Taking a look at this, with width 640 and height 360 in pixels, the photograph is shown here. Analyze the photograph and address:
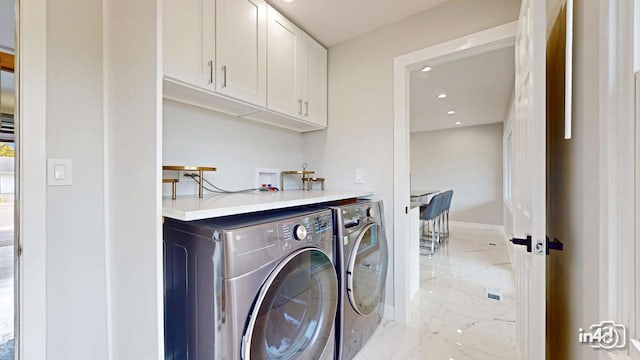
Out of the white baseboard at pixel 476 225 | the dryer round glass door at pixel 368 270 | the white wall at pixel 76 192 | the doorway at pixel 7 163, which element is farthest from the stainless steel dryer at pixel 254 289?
the white baseboard at pixel 476 225

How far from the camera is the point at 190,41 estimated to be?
4.16 ft

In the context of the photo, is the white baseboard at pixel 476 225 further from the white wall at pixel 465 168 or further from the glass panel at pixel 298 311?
the glass panel at pixel 298 311

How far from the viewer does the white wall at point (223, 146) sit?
1.54 metres

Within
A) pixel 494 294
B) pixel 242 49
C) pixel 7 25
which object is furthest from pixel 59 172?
pixel 494 294

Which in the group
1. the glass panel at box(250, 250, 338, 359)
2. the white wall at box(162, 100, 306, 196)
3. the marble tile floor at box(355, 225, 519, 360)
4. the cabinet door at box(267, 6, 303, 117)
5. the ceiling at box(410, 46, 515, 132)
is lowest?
the marble tile floor at box(355, 225, 519, 360)

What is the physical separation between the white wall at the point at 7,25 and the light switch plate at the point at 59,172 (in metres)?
0.49

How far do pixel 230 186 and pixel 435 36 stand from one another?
184 cm

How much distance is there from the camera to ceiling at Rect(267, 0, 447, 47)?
1.73m

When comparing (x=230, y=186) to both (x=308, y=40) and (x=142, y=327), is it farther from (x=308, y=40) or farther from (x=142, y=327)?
(x=308, y=40)

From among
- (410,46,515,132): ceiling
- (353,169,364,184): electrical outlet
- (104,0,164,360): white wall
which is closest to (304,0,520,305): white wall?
(353,169,364,184): electrical outlet

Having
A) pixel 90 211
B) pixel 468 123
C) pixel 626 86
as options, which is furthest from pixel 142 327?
pixel 468 123

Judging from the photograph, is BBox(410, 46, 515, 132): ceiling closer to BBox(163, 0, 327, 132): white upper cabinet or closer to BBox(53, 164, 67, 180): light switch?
BBox(163, 0, 327, 132): white upper cabinet

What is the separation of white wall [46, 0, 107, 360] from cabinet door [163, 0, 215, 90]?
0.33 m

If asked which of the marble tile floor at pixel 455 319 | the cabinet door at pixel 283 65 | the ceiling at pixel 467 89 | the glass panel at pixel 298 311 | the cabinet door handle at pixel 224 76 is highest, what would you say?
the ceiling at pixel 467 89
